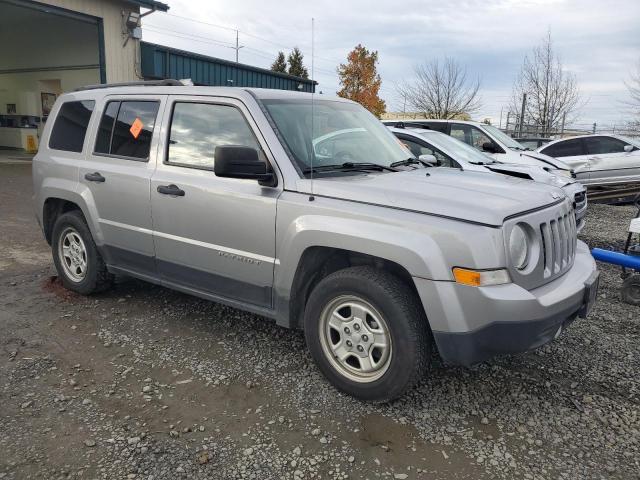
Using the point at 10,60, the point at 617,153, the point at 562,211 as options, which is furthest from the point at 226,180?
the point at 10,60

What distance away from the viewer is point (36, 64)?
20422mm

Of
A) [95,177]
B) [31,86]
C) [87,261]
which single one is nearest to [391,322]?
[95,177]

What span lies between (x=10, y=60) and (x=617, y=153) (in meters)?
22.6

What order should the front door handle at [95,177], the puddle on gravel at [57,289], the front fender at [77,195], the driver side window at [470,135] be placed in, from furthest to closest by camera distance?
the driver side window at [470,135] → the puddle on gravel at [57,289] → the front fender at [77,195] → the front door handle at [95,177]

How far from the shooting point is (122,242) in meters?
4.39

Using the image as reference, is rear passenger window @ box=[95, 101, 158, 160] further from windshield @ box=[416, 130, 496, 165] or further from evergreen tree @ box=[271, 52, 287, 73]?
evergreen tree @ box=[271, 52, 287, 73]

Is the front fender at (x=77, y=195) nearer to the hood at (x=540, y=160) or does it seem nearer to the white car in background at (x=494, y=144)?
the white car in background at (x=494, y=144)

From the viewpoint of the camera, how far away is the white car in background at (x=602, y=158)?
450 inches

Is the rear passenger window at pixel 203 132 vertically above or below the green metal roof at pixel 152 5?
below

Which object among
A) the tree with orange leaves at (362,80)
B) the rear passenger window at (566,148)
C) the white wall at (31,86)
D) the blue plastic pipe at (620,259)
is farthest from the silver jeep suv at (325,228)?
the tree with orange leaves at (362,80)

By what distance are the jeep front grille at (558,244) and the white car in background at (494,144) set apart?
549cm

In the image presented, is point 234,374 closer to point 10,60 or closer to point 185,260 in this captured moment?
point 185,260

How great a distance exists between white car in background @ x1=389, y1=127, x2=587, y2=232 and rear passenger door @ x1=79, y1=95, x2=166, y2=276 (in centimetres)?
393

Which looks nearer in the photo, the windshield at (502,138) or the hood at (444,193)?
the hood at (444,193)
